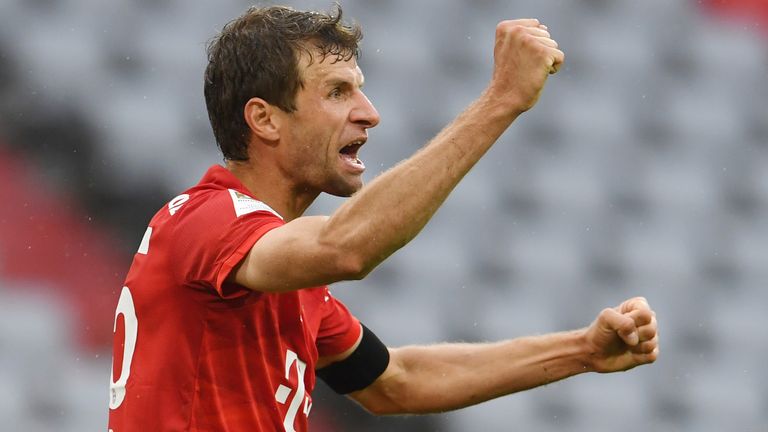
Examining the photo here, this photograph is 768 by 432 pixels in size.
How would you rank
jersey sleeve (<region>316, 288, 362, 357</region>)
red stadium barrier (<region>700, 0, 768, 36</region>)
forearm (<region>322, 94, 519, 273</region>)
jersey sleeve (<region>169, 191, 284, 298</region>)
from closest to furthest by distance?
forearm (<region>322, 94, 519, 273</region>)
jersey sleeve (<region>169, 191, 284, 298</region>)
jersey sleeve (<region>316, 288, 362, 357</region>)
red stadium barrier (<region>700, 0, 768, 36</region>)

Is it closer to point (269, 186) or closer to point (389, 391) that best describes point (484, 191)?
→ point (389, 391)

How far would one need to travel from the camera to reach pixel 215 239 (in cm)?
183

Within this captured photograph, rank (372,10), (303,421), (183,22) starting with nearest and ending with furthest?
(303,421)
(183,22)
(372,10)

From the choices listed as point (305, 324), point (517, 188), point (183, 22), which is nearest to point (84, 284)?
point (183, 22)

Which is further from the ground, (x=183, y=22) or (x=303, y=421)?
(x=183, y=22)

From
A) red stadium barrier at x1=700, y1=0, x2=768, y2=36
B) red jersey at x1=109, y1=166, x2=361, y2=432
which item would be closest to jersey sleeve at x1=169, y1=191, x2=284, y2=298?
red jersey at x1=109, y1=166, x2=361, y2=432

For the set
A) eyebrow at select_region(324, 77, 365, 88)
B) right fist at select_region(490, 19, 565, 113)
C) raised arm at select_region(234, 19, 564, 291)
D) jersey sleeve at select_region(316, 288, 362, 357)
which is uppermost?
eyebrow at select_region(324, 77, 365, 88)

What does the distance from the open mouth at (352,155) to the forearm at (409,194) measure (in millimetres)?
521

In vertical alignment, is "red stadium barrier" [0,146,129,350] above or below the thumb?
above

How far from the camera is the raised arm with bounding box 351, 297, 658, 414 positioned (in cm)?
235

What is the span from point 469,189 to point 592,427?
86 cm

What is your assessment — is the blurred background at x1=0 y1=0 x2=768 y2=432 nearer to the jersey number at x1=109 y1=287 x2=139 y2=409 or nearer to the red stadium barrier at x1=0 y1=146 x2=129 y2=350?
the red stadium barrier at x1=0 y1=146 x2=129 y2=350

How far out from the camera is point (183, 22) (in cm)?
358

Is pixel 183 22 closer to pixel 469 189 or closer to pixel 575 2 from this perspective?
pixel 469 189
